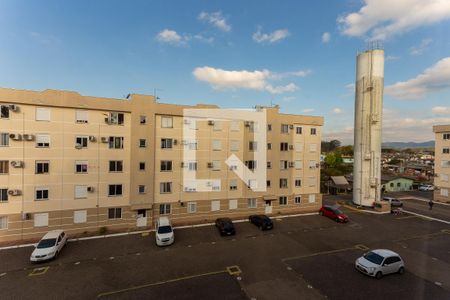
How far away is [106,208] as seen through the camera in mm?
24562

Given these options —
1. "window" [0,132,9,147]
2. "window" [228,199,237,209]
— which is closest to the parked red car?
"window" [228,199,237,209]


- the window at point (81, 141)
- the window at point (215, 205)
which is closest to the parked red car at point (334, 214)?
the window at point (215, 205)

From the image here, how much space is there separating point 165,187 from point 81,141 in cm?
1001

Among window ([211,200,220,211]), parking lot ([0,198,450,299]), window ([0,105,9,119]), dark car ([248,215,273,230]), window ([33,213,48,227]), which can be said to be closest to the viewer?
parking lot ([0,198,450,299])

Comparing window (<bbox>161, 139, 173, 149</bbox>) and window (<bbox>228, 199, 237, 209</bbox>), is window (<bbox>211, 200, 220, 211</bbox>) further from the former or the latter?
window (<bbox>161, 139, 173, 149</bbox>)

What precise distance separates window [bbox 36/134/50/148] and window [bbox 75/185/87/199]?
4.97m

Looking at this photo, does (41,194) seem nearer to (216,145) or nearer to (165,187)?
(165,187)

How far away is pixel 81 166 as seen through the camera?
23609 millimetres

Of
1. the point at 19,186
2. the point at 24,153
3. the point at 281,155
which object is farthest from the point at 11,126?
the point at 281,155

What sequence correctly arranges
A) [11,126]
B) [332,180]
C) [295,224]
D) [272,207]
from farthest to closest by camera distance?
[332,180] < [272,207] < [295,224] < [11,126]

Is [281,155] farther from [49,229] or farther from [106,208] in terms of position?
[49,229]

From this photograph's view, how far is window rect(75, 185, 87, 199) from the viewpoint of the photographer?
77.3ft

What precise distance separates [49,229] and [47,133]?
31.2ft

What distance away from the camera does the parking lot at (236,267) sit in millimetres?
14273
